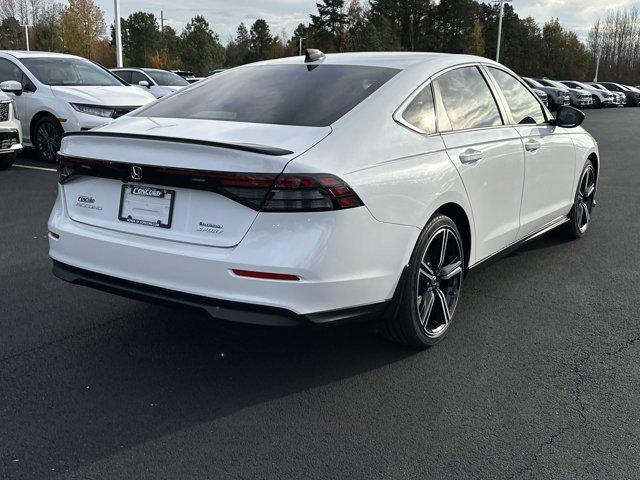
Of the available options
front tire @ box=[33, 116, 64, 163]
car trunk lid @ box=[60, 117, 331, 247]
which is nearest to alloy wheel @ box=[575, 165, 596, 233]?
car trunk lid @ box=[60, 117, 331, 247]

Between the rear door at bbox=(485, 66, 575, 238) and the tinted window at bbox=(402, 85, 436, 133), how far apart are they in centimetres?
106

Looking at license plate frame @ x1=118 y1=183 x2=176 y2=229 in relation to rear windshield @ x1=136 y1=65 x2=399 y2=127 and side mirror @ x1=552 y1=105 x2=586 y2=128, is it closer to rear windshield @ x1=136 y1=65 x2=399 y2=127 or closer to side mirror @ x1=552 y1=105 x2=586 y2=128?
rear windshield @ x1=136 y1=65 x2=399 y2=127

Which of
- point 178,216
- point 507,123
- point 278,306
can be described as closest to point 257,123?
point 178,216

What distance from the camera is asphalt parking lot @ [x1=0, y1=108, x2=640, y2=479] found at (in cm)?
270

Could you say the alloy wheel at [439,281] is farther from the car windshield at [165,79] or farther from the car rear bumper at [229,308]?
the car windshield at [165,79]

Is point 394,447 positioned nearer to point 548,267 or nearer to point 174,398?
point 174,398

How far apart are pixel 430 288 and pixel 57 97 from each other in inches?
325

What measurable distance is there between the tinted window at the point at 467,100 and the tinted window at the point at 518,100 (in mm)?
268

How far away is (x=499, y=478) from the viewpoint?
8.52ft

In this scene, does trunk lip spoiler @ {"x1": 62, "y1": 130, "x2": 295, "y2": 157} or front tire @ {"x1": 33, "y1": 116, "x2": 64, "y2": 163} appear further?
front tire @ {"x1": 33, "y1": 116, "x2": 64, "y2": 163}

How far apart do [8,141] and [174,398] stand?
24.7 ft

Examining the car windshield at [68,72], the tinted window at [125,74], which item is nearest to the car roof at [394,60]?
the car windshield at [68,72]

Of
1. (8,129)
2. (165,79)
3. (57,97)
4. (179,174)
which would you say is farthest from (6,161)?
(165,79)

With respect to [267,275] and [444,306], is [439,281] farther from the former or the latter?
[267,275]
